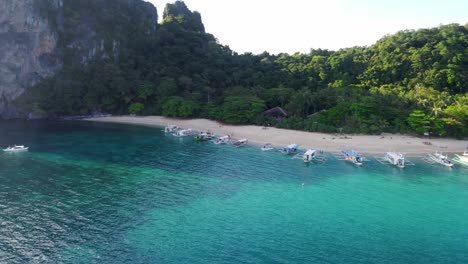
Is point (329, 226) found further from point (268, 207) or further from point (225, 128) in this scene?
point (225, 128)

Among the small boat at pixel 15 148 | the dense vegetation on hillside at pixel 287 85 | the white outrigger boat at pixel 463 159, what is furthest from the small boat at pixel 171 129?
the white outrigger boat at pixel 463 159

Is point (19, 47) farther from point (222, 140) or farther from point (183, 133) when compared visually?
point (222, 140)

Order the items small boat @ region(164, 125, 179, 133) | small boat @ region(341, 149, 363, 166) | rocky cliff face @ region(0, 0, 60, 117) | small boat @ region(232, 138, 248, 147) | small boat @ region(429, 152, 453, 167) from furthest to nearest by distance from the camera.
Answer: rocky cliff face @ region(0, 0, 60, 117) < small boat @ region(164, 125, 179, 133) < small boat @ region(232, 138, 248, 147) < small boat @ region(429, 152, 453, 167) < small boat @ region(341, 149, 363, 166)

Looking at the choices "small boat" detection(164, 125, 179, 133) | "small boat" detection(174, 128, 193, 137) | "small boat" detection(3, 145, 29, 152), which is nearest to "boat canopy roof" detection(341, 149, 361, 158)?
"small boat" detection(174, 128, 193, 137)

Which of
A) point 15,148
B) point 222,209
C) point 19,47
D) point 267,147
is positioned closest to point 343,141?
point 267,147

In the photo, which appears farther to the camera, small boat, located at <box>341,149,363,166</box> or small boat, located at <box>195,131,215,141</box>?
small boat, located at <box>195,131,215,141</box>

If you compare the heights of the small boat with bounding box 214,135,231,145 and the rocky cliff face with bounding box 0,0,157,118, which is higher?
the rocky cliff face with bounding box 0,0,157,118

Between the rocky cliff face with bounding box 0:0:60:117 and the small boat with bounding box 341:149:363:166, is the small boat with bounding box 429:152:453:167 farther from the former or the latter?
the rocky cliff face with bounding box 0:0:60:117
